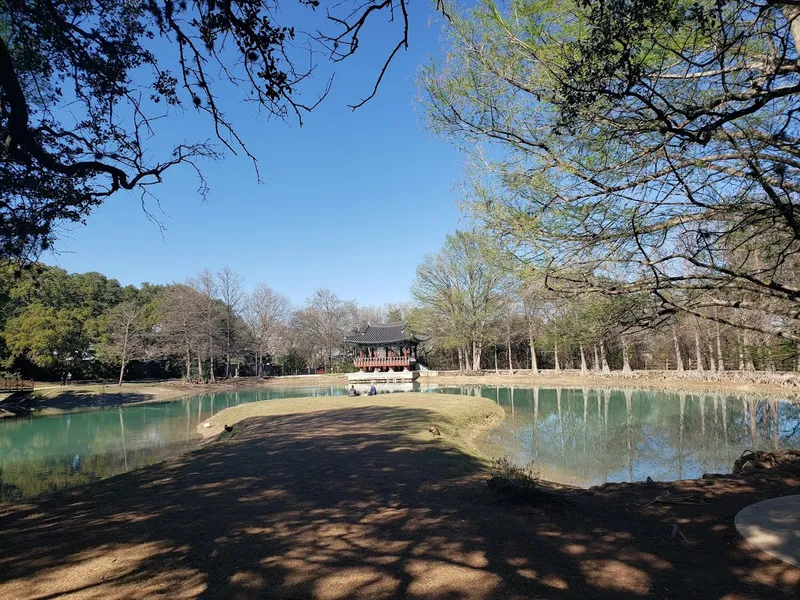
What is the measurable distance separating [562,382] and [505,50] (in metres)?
27.1

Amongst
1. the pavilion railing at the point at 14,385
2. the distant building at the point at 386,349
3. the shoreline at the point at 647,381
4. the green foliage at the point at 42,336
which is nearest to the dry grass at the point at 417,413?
the shoreline at the point at 647,381

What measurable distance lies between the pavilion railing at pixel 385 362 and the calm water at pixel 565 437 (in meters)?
14.4

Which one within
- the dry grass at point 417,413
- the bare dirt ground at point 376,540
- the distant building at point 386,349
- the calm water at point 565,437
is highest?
the distant building at point 386,349

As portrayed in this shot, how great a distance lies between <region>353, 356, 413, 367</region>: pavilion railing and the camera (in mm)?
36219

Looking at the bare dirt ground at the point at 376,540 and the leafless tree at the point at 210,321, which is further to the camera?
the leafless tree at the point at 210,321

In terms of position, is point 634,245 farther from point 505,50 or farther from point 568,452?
point 568,452

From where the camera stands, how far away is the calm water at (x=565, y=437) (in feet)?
31.6

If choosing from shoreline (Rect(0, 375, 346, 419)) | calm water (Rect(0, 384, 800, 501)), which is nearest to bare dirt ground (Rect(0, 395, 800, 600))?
calm water (Rect(0, 384, 800, 501))

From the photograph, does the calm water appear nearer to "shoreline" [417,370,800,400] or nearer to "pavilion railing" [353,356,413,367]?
"shoreline" [417,370,800,400]

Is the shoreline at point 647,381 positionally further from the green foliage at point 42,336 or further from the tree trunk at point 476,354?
the green foliage at point 42,336

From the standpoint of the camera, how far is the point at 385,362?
36.6 m

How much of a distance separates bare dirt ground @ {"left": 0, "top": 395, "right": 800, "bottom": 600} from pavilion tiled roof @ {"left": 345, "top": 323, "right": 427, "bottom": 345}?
1153 inches

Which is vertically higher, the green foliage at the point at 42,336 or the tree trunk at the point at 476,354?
the green foliage at the point at 42,336

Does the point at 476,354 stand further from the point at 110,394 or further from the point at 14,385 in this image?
the point at 14,385
